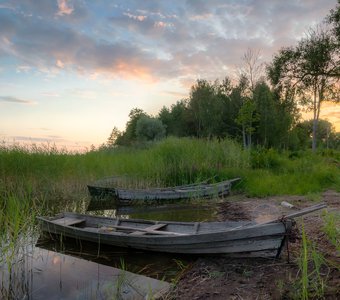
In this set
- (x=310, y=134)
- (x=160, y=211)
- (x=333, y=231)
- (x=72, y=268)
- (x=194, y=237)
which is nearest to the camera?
(x=333, y=231)

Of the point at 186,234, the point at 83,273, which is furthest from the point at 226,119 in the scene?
the point at 83,273

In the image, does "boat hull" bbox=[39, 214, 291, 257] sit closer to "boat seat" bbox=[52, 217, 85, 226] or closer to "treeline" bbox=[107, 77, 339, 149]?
"boat seat" bbox=[52, 217, 85, 226]

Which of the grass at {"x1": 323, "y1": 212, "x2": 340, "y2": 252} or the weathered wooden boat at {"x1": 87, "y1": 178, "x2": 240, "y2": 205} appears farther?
the weathered wooden boat at {"x1": 87, "y1": 178, "x2": 240, "y2": 205}

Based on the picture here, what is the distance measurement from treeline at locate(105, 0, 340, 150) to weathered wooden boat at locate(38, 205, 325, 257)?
11180mm

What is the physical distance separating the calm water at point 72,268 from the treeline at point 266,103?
1215 cm

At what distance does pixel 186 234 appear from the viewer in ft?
Result: 18.5

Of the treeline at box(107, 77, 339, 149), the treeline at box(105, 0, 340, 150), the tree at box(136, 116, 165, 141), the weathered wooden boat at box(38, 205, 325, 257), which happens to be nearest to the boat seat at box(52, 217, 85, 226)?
the weathered wooden boat at box(38, 205, 325, 257)

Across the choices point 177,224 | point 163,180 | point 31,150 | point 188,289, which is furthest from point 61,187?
point 188,289

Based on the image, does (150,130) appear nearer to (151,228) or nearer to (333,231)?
(151,228)

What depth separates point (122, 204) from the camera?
12.1 meters

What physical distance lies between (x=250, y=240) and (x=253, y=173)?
9430mm

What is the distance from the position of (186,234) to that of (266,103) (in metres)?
33.2

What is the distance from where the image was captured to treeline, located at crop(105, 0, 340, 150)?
2270 cm

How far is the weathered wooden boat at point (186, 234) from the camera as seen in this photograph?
16.1 ft
